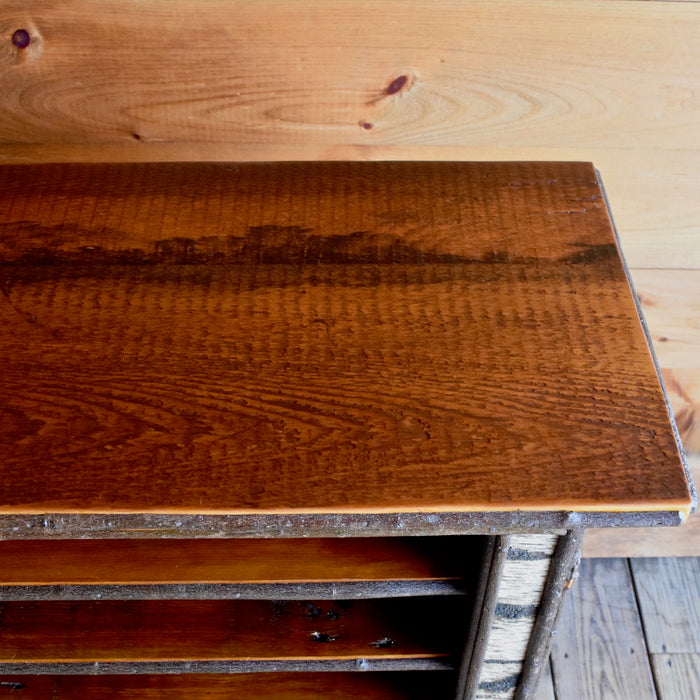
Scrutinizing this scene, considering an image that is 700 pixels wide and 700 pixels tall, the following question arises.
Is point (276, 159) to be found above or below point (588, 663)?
above

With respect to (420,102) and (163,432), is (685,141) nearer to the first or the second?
(420,102)

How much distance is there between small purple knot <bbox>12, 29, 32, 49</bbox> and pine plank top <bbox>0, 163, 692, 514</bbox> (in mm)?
173

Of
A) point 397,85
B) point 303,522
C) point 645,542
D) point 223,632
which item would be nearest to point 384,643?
point 223,632

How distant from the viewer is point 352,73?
959mm

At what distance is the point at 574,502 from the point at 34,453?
0.42m

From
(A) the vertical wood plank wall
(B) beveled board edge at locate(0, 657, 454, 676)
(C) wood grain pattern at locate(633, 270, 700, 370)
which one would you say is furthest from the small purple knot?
(C) wood grain pattern at locate(633, 270, 700, 370)

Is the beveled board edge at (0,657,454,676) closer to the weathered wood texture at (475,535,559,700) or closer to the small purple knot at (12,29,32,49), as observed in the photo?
the weathered wood texture at (475,535,559,700)

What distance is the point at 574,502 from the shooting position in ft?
2.01

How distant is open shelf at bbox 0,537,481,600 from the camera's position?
78cm

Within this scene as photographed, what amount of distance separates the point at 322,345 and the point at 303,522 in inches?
6.3

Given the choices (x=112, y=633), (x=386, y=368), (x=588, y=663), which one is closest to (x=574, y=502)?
(x=386, y=368)

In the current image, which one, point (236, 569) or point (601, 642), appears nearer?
point (236, 569)

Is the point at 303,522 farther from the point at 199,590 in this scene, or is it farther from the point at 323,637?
the point at 323,637

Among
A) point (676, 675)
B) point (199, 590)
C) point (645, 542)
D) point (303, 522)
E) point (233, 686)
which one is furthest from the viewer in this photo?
point (645, 542)
